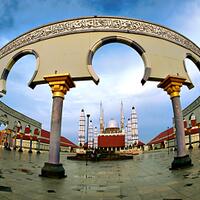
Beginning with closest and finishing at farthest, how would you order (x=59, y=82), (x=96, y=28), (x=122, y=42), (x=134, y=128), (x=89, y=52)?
(x=59, y=82)
(x=89, y=52)
(x=96, y=28)
(x=122, y=42)
(x=134, y=128)

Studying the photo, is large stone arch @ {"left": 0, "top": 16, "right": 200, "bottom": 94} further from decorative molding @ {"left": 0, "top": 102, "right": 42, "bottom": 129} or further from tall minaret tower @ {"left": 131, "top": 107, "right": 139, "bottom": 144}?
tall minaret tower @ {"left": 131, "top": 107, "right": 139, "bottom": 144}

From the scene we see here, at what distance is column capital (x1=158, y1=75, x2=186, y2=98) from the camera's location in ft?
33.7

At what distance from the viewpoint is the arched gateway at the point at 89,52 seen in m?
9.55

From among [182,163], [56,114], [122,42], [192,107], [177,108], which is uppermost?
[192,107]

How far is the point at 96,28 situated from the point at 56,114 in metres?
4.19

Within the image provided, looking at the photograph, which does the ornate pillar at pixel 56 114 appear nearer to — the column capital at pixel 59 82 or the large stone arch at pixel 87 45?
the column capital at pixel 59 82

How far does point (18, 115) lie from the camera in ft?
118

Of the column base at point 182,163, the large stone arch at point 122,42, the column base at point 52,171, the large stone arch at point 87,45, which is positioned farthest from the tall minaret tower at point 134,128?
the column base at point 52,171

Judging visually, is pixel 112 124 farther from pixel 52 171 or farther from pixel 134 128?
pixel 52 171

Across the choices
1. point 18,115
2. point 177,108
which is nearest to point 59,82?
point 177,108

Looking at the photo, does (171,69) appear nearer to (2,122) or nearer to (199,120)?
→ (199,120)

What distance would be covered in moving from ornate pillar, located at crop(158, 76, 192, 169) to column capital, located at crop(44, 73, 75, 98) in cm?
432

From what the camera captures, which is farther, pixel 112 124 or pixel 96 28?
pixel 112 124

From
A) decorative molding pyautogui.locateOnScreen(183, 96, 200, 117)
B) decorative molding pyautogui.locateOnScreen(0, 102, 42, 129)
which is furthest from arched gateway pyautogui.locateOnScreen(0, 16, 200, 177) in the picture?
decorative molding pyautogui.locateOnScreen(0, 102, 42, 129)
